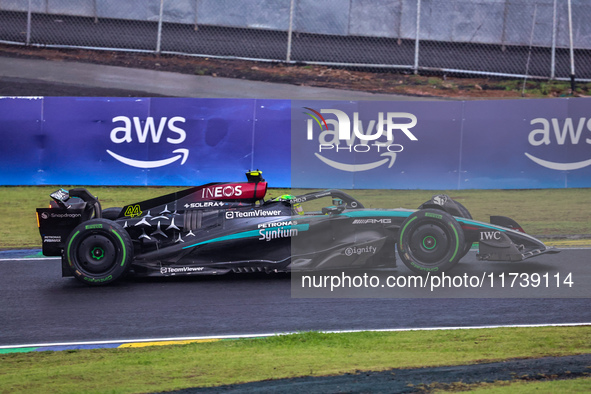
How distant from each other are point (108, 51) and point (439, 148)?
1029 cm

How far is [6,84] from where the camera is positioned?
1747 centimetres

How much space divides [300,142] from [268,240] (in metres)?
6.18

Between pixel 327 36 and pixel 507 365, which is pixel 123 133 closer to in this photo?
pixel 327 36

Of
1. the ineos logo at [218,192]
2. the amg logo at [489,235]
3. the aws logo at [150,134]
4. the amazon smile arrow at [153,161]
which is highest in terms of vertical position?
the aws logo at [150,134]

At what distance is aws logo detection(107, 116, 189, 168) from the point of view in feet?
46.0

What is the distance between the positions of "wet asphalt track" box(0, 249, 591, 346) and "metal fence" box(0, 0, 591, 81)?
37.9 ft

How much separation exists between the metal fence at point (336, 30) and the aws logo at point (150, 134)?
5439 mm

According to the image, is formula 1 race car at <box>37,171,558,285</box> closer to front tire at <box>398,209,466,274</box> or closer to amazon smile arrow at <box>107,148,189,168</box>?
front tire at <box>398,209,466,274</box>

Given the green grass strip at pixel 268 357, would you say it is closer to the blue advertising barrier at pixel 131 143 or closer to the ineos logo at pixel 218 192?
the ineos logo at pixel 218 192

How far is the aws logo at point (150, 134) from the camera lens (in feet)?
46.0

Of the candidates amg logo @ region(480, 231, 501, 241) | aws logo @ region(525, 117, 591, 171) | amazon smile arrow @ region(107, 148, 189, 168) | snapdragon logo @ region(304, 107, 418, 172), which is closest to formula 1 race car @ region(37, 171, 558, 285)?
amg logo @ region(480, 231, 501, 241)

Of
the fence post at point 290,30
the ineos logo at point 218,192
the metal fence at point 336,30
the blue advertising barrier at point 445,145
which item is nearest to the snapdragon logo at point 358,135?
the blue advertising barrier at point 445,145

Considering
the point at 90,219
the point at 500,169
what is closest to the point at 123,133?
the point at 90,219

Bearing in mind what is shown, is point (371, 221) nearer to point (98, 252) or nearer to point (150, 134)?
point (98, 252)
